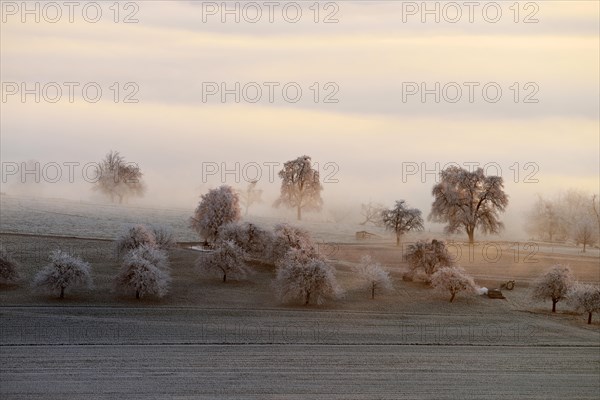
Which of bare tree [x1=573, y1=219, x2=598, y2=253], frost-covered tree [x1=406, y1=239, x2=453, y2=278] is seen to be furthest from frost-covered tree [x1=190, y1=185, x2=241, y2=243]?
bare tree [x1=573, y1=219, x2=598, y2=253]

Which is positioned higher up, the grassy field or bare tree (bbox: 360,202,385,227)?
bare tree (bbox: 360,202,385,227)

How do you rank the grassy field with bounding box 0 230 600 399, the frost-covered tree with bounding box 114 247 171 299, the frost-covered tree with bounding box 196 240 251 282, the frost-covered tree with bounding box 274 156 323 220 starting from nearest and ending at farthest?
the grassy field with bounding box 0 230 600 399, the frost-covered tree with bounding box 114 247 171 299, the frost-covered tree with bounding box 196 240 251 282, the frost-covered tree with bounding box 274 156 323 220

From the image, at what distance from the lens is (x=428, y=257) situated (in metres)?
87.0

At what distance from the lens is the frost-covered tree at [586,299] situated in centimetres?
7588

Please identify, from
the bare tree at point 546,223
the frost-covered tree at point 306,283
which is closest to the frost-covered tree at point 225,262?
the frost-covered tree at point 306,283

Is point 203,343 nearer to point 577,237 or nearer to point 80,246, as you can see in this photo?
point 80,246

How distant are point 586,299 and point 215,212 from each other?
121ft

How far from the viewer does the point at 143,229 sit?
87.9 m

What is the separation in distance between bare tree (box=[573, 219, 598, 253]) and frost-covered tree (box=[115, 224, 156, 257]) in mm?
50619

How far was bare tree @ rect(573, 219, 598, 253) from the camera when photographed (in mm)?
111250

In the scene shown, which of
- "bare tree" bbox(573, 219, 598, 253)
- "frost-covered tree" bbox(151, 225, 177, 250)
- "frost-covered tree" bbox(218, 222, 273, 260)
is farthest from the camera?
"bare tree" bbox(573, 219, 598, 253)

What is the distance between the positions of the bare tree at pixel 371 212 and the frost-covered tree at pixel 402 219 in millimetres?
28000

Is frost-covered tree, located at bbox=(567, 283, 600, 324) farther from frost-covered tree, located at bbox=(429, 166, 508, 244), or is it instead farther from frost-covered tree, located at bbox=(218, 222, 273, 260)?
frost-covered tree, located at bbox=(429, 166, 508, 244)

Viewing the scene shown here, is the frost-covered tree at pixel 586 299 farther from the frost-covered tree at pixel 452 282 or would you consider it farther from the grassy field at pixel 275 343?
the frost-covered tree at pixel 452 282
